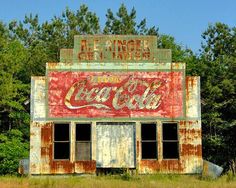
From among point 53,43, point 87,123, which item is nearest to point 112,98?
point 87,123

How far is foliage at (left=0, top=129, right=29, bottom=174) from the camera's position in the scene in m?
32.7

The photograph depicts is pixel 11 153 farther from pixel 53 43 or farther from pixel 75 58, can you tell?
pixel 53 43

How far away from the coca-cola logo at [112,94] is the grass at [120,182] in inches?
141

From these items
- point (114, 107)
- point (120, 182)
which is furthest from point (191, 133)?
point (120, 182)

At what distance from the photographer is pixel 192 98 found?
82.8 ft

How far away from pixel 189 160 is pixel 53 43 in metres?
24.3

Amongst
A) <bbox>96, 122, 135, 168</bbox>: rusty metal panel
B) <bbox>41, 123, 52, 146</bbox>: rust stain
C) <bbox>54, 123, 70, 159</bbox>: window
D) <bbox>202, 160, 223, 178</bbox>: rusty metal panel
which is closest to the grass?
<bbox>202, 160, 223, 178</bbox>: rusty metal panel

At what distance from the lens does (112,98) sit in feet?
82.3

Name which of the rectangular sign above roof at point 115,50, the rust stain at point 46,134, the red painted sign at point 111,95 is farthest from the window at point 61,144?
the rectangular sign above roof at point 115,50

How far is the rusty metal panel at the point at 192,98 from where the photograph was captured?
25141 millimetres

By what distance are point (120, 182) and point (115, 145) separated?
3.17 metres

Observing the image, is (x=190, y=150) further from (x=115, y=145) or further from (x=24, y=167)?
(x=24, y=167)

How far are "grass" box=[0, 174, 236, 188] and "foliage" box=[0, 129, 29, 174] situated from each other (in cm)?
898

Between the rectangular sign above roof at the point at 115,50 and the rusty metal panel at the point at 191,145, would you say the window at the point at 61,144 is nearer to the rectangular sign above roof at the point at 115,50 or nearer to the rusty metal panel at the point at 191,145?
the rectangular sign above roof at the point at 115,50
